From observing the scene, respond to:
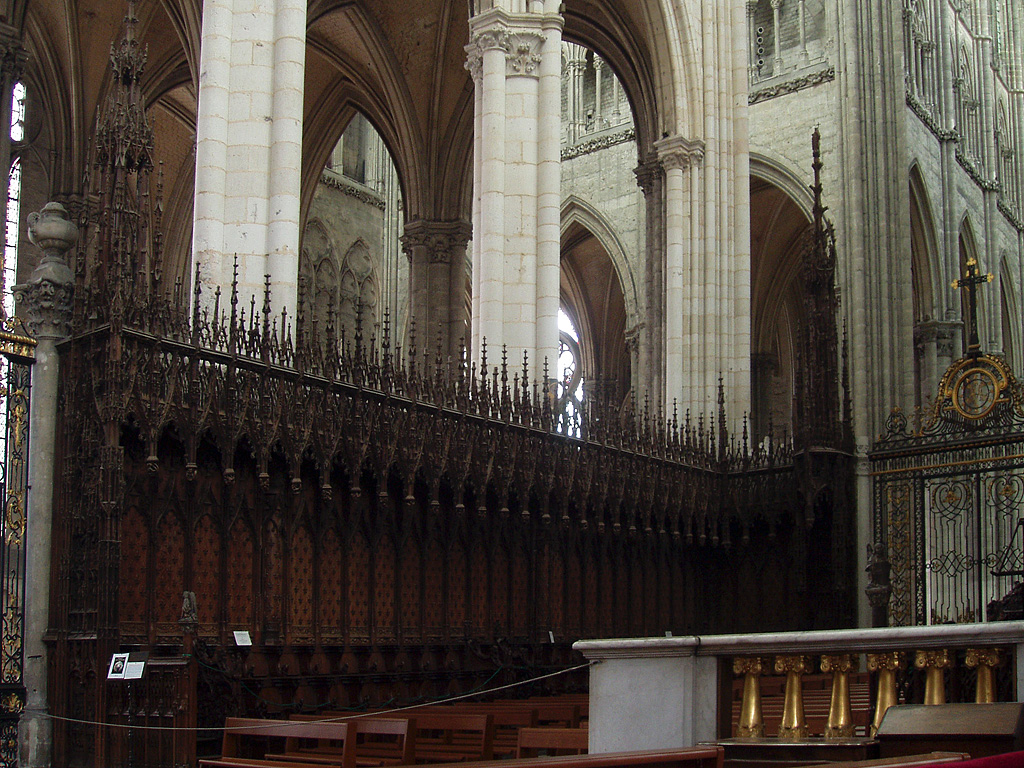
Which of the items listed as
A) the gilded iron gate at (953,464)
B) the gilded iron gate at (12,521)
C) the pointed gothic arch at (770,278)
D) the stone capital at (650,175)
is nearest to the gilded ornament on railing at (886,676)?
the gilded iron gate at (12,521)

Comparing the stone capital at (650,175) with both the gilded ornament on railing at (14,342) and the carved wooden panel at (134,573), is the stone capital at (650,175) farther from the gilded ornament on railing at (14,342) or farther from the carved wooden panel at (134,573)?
the gilded ornament on railing at (14,342)

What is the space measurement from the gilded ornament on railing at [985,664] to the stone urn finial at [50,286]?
653cm

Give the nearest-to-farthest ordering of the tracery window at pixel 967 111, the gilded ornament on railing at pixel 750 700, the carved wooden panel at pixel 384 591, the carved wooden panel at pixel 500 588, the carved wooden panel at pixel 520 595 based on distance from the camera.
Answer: the gilded ornament on railing at pixel 750 700, the carved wooden panel at pixel 384 591, the carved wooden panel at pixel 500 588, the carved wooden panel at pixel 520 595, the tracery window at pixel 967 111

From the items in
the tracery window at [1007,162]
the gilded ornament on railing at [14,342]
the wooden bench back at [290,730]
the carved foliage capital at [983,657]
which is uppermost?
the tracery window at [1007,162]

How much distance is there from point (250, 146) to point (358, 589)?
4262 mm

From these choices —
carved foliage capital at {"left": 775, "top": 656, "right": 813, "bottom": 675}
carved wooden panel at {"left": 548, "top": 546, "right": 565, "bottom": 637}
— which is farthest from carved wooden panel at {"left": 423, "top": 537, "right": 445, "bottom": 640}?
carved foliage capital at {"left": 775, "top": 656, "right": 813, "bottom": 675}

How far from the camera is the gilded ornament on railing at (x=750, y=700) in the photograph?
5762 millimetres

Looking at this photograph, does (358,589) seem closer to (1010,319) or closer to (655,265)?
(655,265)

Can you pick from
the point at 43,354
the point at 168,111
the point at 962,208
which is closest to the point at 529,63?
the point at 43,354

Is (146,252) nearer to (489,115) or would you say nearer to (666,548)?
(489,115)

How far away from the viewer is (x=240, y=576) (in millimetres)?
10219

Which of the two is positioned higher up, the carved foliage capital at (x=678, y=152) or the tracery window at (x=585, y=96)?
the tracery window at (x=585, y=96)

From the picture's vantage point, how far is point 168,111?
25281 millimetres

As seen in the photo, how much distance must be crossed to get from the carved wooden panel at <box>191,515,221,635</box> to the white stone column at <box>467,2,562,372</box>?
5.36m
